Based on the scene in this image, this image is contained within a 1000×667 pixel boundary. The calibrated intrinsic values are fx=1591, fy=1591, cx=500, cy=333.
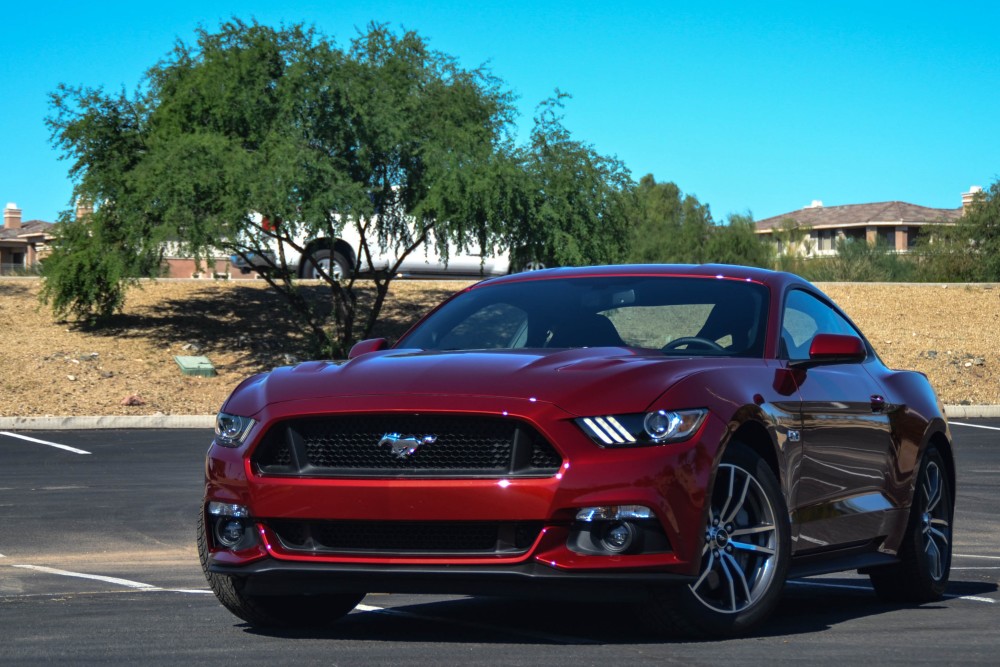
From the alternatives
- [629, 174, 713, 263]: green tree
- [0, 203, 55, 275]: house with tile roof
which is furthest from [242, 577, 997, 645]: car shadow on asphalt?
[0, 203, 55, 275]: house with tile roof

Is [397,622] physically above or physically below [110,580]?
above

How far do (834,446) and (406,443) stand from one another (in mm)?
2252

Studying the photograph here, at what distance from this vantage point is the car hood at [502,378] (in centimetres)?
588

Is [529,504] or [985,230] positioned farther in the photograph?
[985,230]

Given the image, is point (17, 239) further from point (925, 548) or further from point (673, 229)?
point (925, 548)

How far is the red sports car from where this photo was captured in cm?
576

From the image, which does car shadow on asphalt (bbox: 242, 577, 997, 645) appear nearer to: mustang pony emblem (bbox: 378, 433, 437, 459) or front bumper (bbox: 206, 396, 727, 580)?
front bumper (bbox: 206, 396, 727, 580)

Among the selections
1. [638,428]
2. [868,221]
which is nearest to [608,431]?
[638,428]

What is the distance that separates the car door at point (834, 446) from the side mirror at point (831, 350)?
1.1 inches

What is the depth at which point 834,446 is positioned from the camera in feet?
23.5

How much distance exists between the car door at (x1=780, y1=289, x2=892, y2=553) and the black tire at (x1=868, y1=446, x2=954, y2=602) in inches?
13.7

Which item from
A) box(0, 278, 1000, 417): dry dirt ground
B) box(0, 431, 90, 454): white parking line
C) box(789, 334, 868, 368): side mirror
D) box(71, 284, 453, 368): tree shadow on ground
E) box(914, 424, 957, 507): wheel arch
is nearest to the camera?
box(789, 334, 868, 368): side mirror

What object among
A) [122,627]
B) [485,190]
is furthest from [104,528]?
[485,190]

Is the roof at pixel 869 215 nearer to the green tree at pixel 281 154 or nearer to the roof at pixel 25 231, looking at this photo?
the roof at pixel 25 231
